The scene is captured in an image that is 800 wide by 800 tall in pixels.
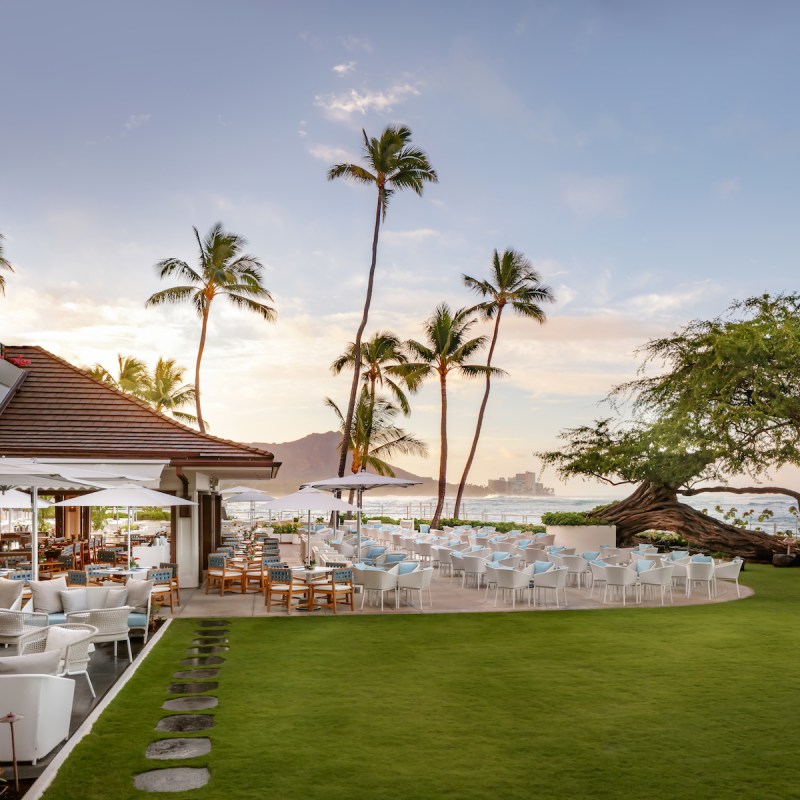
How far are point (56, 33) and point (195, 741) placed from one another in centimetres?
1936

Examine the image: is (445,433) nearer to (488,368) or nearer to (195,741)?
(488,368)

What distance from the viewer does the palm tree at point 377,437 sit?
39.8m

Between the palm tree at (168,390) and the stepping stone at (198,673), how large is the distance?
135ft

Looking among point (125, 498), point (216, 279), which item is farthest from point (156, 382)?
point (125, 498)

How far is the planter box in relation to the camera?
82.0 ft

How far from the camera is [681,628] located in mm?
11977

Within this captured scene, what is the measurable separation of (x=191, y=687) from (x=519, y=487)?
462 feet

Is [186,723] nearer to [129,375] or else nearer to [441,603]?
[441,603]

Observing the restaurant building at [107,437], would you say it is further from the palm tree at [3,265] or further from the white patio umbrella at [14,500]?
the palm tree at [3,265]

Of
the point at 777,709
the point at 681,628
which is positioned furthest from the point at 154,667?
the point at 681,628

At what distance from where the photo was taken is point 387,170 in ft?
99.8

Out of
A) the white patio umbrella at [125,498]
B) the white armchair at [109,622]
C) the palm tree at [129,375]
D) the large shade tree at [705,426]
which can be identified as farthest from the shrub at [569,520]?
the palm tree at [129,375]

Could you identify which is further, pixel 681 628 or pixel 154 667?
pixel 681 628

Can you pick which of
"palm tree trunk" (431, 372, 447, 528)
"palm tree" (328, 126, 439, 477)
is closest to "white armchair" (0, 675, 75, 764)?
"palm tree" (328, 126, 439, 477)
